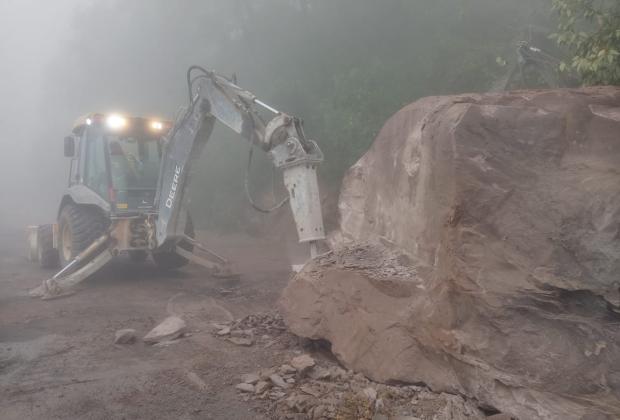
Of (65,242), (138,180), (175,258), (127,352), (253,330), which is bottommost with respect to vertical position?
(127,352)

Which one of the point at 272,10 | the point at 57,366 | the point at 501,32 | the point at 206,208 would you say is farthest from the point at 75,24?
the point at 57,366

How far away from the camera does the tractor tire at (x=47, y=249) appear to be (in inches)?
399

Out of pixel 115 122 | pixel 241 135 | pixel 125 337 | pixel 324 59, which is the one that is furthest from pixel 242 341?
pixel 324 59

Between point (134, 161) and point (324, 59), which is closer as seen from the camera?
point (134, 161)

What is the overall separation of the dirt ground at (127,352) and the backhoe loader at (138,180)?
0.47m

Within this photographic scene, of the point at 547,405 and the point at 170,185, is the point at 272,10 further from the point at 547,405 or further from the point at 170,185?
the point at 547,405

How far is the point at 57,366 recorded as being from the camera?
483 cm

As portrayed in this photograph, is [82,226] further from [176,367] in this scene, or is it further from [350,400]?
[350,400]

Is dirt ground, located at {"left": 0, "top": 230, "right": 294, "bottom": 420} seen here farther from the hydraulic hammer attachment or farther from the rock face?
the rock face

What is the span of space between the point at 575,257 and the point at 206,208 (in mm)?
14894

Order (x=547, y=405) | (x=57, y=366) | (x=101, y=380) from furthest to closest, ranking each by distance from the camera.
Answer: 1. (x=57, y=366)
2. (x=101, y=380)
3. (x=547, y=405)

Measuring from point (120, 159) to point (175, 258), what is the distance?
6.51 ft

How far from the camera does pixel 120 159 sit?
861 cm

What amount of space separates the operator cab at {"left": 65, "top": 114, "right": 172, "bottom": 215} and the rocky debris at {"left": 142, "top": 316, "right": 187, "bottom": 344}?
3.19 m
